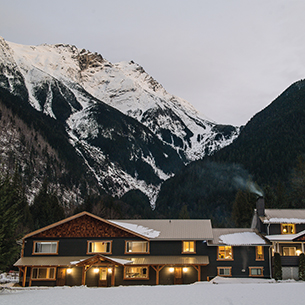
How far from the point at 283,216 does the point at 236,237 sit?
644 centimetres

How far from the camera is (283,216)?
47.4 metres

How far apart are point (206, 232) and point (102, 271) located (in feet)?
42.4

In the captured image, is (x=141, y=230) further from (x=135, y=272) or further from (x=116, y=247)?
(x=135, y=272)

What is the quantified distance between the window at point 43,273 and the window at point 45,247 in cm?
205

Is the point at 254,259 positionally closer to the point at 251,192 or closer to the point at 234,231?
the point at 234,231

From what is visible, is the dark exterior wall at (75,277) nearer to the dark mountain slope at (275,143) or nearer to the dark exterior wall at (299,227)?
the dark exterior wall at (299,227)

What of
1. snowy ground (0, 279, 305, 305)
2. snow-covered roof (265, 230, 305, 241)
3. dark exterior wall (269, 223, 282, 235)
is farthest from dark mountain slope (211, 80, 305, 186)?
snowy ground (0, 279, 305, 305)

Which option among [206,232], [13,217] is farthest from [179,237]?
[13,217]

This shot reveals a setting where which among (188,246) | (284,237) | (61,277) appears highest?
(284,237)

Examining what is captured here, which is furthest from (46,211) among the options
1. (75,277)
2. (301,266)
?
(301,266)

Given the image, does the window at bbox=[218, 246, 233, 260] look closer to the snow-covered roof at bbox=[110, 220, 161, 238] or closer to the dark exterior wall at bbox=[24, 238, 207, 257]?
the dark exterior wall at bbox=[24, 238, 207, 257]

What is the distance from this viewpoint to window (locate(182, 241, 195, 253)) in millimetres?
45094

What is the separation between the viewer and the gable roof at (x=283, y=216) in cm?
4619

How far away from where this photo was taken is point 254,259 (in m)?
44.7
